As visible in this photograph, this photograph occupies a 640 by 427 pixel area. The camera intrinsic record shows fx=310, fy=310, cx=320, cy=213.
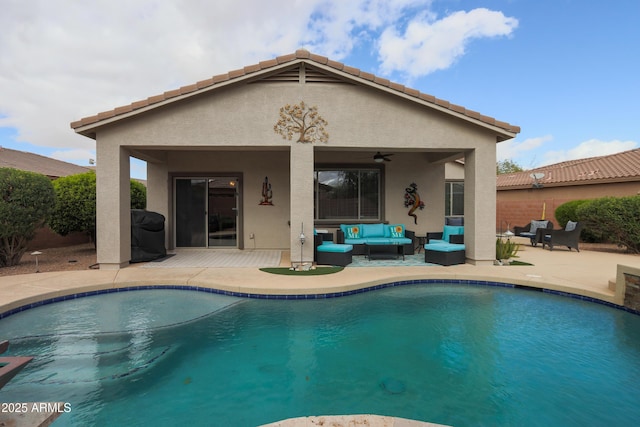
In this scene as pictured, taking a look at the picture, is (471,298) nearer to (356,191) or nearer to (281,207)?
(356,191)

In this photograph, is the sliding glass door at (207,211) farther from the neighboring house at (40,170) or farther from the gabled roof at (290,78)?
the neighboring house at (40,170)

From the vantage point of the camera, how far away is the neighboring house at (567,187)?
45.6ft

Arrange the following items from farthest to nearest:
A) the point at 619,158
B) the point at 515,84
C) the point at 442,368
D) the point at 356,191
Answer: the point at 619,158 → the point at 515,84 → the point at 356,191 → the point at 442,368

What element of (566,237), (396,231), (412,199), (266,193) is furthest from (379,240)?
(566,237)

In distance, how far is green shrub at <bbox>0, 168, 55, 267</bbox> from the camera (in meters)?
7.47

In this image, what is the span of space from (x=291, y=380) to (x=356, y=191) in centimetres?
852

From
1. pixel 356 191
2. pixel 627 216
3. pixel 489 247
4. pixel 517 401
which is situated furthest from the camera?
pixel 356 191

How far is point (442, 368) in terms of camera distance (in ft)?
11.4

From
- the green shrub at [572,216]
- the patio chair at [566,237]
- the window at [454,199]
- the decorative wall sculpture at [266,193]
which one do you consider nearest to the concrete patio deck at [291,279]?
the patio chair at [566,237]

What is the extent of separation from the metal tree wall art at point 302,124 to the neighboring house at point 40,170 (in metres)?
8.42

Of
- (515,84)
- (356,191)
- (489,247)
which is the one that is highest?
(515,84)

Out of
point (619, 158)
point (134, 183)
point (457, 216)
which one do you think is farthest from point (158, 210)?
point (619, 158)

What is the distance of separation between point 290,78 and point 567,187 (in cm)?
1580

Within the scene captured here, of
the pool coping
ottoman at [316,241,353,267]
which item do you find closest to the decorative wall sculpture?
ottoman at [316,241,353,267]
